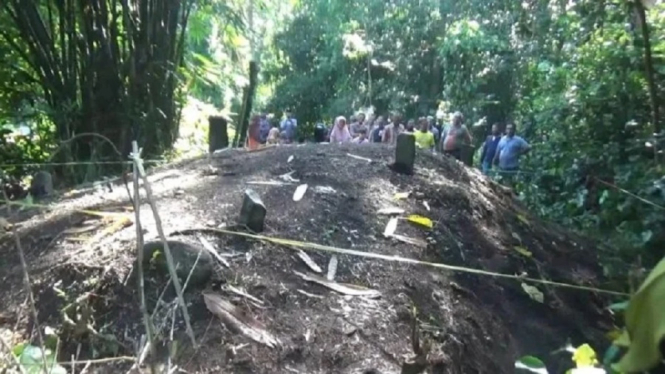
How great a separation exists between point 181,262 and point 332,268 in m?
0.81

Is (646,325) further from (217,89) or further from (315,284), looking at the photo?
(217,89)

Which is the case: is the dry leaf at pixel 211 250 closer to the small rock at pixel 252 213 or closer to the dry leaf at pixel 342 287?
the small rock at pixel 252 213

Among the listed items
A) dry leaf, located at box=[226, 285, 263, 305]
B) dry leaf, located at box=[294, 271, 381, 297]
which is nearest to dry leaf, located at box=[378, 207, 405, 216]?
dry leaf, located at box=[294, 271, 381, 297]

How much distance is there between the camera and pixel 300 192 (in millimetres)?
5328

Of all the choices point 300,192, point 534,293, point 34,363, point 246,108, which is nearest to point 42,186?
point 300,192

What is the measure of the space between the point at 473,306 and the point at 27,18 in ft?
17.2

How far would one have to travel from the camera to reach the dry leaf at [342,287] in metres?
4.27

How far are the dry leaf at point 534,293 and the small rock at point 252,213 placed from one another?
5.84ft

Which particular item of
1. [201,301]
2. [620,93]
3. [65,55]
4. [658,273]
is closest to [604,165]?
[620,93]

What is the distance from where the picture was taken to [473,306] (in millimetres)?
4805

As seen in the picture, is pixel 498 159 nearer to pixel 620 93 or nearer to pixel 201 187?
pixel 620 93

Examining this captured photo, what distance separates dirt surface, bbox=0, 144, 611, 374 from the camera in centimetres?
378

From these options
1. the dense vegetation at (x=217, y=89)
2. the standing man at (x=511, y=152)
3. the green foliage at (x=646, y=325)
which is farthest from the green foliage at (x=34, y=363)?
the standing man at (x=511, y=152)

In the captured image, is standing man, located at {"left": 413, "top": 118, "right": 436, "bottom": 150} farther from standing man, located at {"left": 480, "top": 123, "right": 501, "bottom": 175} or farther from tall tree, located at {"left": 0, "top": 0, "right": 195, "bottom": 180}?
tall tree, located at {"left": 0, "top": 0, "right": 195, "bottom": 180}
